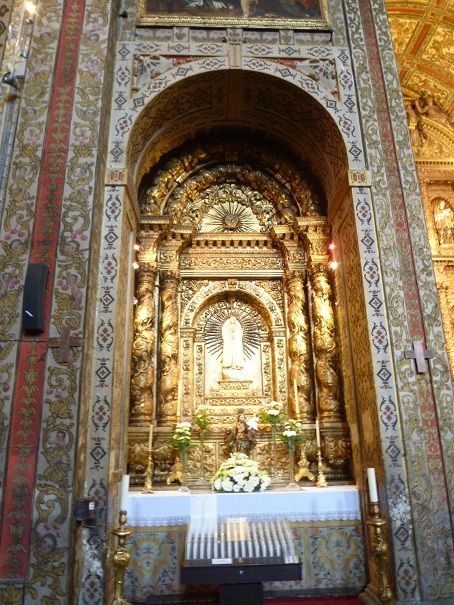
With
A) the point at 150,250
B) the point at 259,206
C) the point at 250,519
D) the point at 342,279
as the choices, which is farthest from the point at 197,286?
the point at 250,519

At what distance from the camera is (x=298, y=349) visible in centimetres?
776

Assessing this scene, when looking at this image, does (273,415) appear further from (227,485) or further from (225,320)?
(225,320)

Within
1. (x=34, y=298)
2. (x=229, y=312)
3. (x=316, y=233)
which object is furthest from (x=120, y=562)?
(x=316, y=233)

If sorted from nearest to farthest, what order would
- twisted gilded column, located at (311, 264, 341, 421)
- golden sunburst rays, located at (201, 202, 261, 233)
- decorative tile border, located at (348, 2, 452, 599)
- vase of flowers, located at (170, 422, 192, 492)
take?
decorative tile border, located at (348, 2, 452, 599), vase of flowers, located at (170, 422, 192, 492), twisted gilded column, located at (311, 264, 341, 421), golden sunburst rays, located at (201, 202, 261, 233)

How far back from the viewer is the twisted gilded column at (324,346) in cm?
730

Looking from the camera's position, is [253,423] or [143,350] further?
[143,350]

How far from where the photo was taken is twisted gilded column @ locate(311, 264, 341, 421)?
24.0 ft

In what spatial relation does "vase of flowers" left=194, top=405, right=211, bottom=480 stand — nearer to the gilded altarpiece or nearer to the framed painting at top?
the gilded altarpiece

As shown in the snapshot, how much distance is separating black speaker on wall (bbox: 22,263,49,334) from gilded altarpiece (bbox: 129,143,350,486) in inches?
100

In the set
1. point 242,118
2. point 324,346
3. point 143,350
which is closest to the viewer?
point 143,350

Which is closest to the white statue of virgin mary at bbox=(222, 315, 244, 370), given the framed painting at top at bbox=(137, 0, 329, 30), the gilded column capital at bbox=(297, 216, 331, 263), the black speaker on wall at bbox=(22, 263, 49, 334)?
the gilded column capital at bbox=(297, 216, 331, 263)

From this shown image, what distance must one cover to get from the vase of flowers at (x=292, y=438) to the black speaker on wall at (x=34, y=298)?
12.5 feet

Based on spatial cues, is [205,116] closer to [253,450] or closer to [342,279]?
[342,279]

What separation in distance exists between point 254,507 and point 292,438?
1.33m
